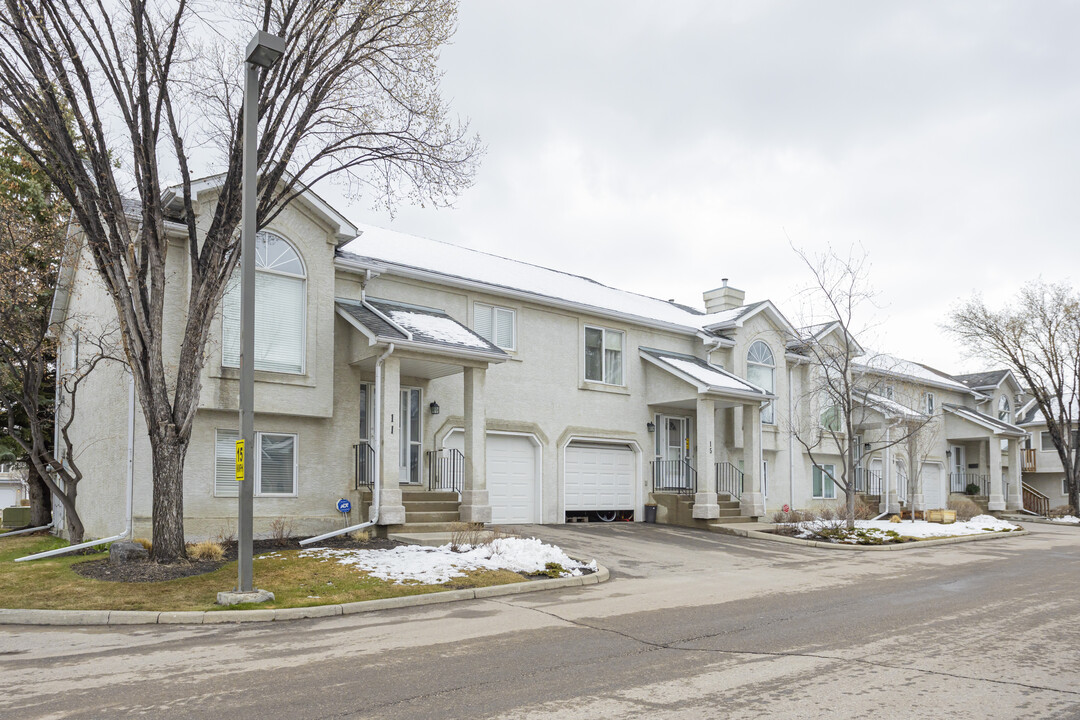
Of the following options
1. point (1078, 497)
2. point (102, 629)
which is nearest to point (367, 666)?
point (102, 629)

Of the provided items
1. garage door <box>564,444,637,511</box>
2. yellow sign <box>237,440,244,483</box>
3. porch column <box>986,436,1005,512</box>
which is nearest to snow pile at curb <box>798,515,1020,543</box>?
garage door <box>564,444,637,511</box>

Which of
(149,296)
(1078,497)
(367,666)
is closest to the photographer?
(367,666)

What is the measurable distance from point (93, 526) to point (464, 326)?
859 centimetres

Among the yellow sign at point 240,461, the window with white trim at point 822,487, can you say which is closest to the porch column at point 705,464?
the window with white trim at point 822,487

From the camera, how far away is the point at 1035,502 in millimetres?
38344

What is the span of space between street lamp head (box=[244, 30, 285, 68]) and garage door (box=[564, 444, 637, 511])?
528 inches

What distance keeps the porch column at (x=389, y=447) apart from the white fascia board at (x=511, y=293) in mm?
2703

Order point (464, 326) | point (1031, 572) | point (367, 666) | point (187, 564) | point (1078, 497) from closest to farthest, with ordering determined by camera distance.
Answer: point (367, 666)
point (187, 564)
point (1031, 572)
point (464, 326)
point (1078, 497)

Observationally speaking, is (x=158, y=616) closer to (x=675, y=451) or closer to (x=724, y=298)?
(x=675, y=451)

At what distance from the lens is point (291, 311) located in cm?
1622

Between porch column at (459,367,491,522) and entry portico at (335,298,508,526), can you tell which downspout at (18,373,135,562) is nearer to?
entry portico at (335,298,508,526)

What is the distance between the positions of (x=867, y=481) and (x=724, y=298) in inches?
355

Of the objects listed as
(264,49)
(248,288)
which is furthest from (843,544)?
(264,49)

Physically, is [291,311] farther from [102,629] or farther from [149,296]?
[102,629]
